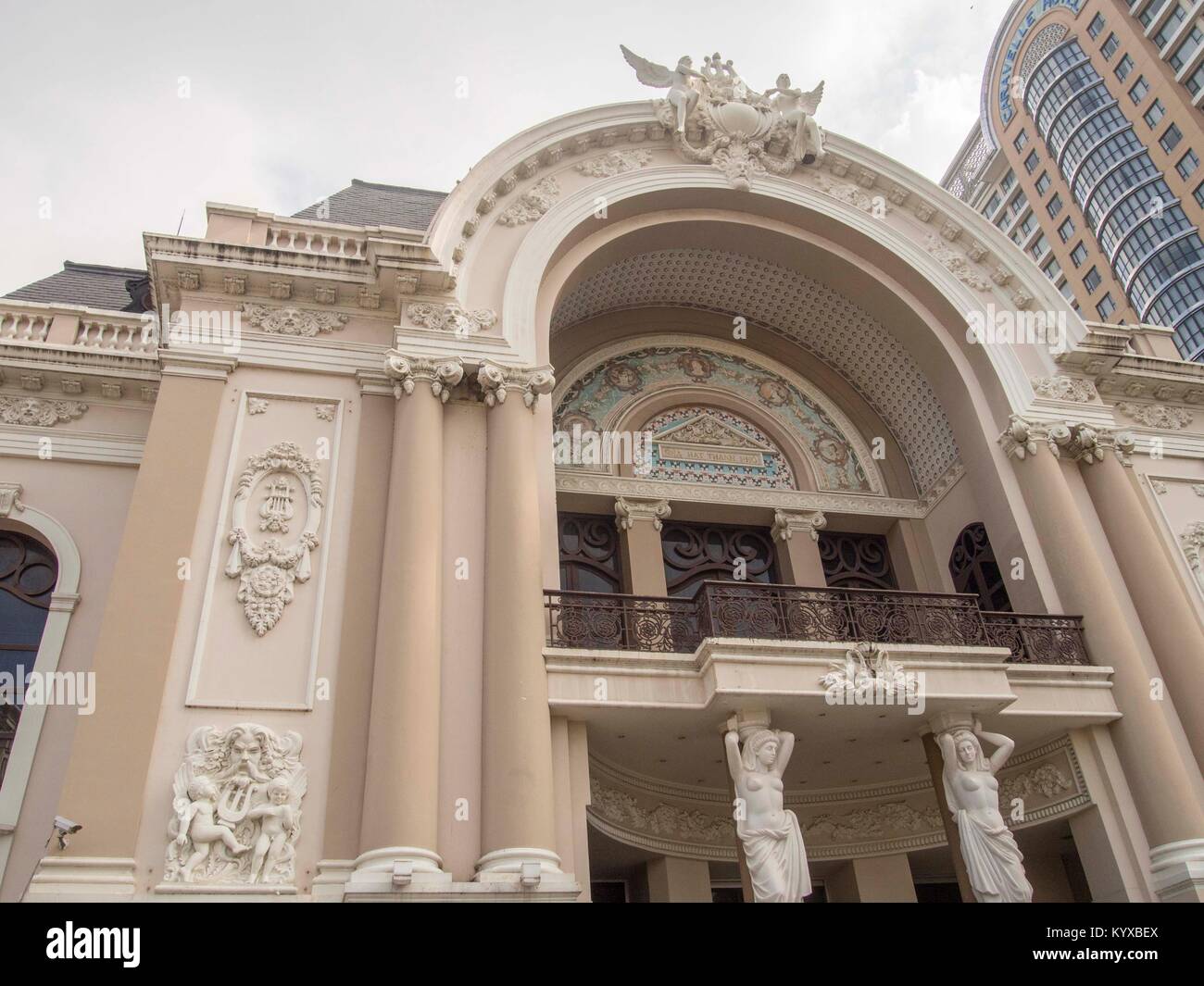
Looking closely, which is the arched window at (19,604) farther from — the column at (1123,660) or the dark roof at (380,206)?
the column at (1123,660)

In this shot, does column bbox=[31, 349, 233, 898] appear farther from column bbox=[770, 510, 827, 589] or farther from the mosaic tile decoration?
column bbox=[770, 510, 827, 589]

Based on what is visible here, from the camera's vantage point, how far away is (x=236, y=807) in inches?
337

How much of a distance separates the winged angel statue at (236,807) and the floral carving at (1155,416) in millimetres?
12781

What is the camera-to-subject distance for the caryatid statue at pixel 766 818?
895 centimetres

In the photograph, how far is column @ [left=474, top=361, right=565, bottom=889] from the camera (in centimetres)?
856

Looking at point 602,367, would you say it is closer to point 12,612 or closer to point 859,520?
point 859,520

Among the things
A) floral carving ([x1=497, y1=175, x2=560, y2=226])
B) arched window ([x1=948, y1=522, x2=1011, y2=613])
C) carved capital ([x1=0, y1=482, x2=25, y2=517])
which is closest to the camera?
carved capital ([x1=0, y1=482, x2=25, y2=517])

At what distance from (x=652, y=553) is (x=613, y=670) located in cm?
372

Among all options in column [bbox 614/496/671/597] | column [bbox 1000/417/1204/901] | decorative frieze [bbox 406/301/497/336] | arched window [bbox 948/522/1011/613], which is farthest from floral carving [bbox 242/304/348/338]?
arched window [bbox 948/522/1011/613]

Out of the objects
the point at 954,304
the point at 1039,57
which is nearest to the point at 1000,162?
the point at 1039,57

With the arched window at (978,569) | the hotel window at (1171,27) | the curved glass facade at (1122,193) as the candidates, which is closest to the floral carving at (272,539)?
the arched window at (978,569)

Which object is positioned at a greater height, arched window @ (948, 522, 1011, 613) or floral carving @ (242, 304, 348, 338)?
floral carving @ (242, 304, 348, 338)

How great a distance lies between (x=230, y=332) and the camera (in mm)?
11633

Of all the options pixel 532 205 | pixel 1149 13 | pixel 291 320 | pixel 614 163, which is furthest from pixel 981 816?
pixel 1149 13
